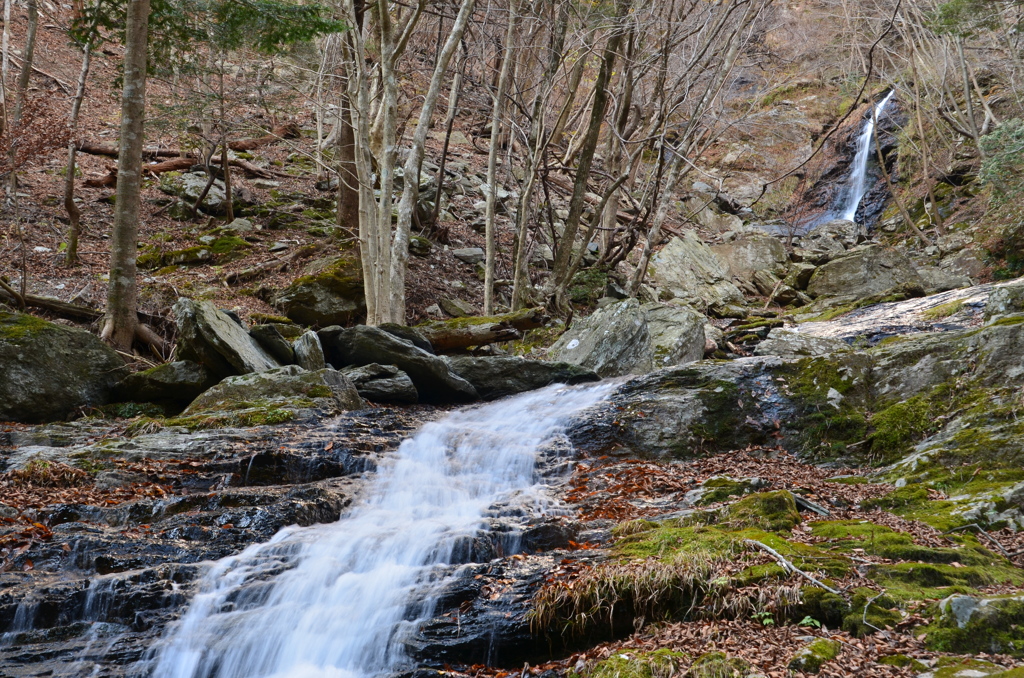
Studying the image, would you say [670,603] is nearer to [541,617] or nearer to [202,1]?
[541,617]

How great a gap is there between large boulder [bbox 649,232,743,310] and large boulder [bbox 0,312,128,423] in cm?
1061

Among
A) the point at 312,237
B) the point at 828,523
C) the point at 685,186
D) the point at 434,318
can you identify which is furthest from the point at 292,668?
the point at 685,186

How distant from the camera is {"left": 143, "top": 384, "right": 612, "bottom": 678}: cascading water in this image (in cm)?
387

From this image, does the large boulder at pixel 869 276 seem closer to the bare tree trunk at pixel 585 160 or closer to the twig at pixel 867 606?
the bare tree trunk at pixel 585 160

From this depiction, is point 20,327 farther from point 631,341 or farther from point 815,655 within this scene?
point 815,655

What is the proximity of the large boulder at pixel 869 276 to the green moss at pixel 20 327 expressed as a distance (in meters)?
14.0

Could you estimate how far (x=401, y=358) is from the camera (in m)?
8.92

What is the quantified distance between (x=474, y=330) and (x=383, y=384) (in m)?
2.13

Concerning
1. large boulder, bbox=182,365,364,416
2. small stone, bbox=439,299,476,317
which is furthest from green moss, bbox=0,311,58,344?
small stone, bbox=439,299,476,317

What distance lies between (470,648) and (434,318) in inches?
358

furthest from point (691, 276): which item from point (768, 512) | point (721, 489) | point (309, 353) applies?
point (768, 512)

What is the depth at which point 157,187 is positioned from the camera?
594 inches

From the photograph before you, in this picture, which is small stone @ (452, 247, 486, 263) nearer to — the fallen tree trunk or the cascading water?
the fallen tree trunk

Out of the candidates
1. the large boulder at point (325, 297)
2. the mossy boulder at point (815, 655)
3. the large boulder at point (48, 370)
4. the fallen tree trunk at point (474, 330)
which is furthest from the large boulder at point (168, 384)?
the mossy boulder at point (815, 655)
